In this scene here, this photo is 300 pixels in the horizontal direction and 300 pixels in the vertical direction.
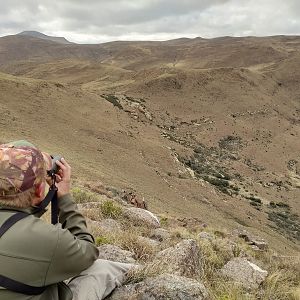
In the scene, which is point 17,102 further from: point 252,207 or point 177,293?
point 177,293

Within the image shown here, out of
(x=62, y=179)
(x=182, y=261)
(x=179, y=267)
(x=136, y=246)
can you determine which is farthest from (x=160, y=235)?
(x=62, y=179)

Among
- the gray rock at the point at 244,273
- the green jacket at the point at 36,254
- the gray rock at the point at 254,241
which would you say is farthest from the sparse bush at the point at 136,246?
the gray rock at the point at 254,241

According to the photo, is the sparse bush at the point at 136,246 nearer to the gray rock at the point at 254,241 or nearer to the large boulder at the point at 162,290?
the large boulder at the point at 162,290

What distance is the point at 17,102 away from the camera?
120 feet

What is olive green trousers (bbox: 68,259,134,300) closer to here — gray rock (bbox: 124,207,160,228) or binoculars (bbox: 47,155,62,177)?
binoculars (bbox: 47,155,62,177)

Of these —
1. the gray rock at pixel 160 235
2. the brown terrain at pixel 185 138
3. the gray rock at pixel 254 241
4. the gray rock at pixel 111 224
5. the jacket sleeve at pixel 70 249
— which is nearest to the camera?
the jacket sleeve at pixel 70 249

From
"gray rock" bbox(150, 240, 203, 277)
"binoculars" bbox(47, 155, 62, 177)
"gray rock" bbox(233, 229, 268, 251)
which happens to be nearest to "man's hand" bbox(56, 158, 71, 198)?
"binoculars" bbox(47, 155, 62, 177)

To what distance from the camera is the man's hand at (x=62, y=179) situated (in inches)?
145

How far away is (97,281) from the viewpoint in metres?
3.89

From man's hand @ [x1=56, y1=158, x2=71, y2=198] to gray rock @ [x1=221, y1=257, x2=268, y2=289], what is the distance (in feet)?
10.9

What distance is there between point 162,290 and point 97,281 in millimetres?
637

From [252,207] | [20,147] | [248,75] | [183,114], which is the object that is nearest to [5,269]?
[20,147]

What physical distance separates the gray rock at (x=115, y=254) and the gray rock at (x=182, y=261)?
1.07ft

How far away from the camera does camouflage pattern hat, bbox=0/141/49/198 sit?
117 inches
